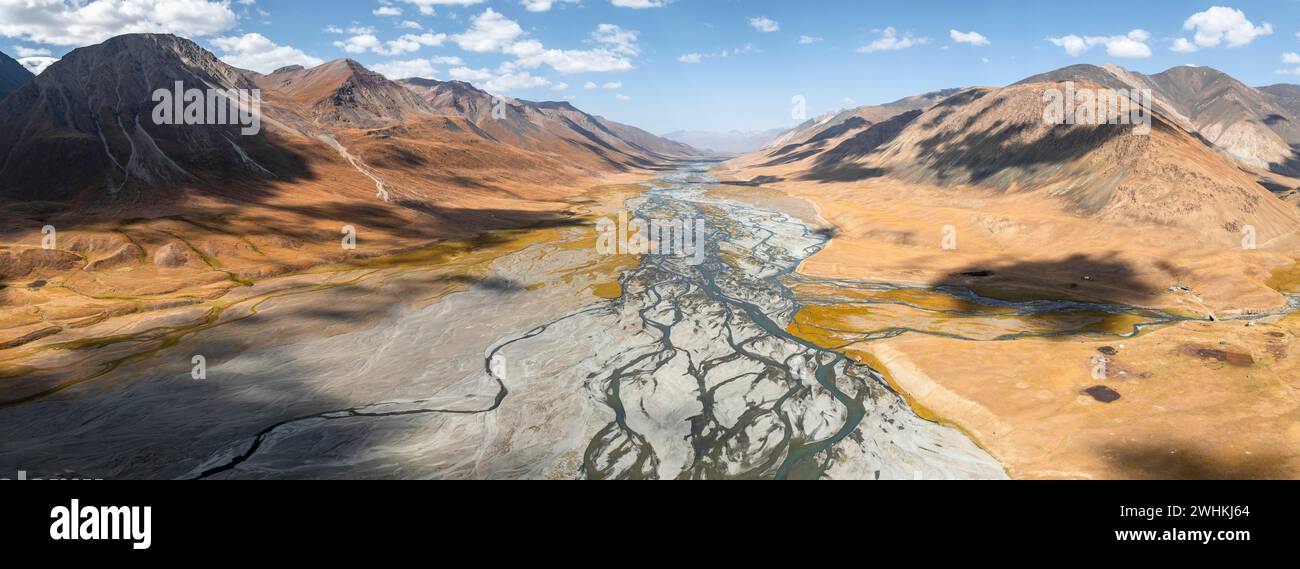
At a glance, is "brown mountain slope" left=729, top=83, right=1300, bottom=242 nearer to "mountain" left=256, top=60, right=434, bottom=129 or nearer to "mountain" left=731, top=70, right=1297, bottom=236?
"mountain" left=731, top=70, right=1297, bottom=236

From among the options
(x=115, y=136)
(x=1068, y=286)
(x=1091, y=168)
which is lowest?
(x=1068, y=286)

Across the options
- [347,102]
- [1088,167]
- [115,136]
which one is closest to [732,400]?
[1088,167]

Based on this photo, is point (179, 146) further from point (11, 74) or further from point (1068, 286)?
point (11, 74)

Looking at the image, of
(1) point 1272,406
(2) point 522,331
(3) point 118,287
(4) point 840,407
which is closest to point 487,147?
(3) point 118,287

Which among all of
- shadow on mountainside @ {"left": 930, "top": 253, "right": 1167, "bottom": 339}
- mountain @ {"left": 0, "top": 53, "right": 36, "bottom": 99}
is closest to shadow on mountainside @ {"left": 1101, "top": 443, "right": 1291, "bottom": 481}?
shadow on mountainside @ {"left": 930, "top": 253, "right": 1167, "bottom": 339}

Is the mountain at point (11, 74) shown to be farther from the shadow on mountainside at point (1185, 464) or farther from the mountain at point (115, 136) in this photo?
the shadow on mountainside at point (1185, 464)

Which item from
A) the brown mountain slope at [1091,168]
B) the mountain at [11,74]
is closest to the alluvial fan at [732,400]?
the brown mountain slope at [1091,168]

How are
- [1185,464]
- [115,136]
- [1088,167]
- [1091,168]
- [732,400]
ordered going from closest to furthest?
[1185,464] → [732,400] → [1091,168] → [1088,167] → [115,136]
